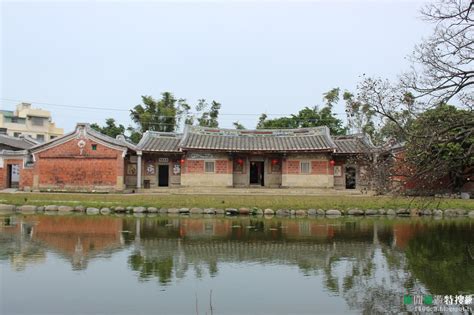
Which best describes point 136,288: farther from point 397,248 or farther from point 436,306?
point 397,248

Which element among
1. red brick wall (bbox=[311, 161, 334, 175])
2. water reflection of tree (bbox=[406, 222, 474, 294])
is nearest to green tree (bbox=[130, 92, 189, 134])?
red brick wall (bbox=[311, 161, 334, 175])

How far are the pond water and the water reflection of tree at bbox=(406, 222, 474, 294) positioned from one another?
1.0 inches

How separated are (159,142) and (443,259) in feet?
79.7

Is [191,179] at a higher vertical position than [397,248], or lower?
higher

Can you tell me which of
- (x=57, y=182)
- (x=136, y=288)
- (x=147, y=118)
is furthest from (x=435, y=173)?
(x=147, y=118)

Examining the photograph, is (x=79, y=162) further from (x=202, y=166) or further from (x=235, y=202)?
(x=235, y=202)

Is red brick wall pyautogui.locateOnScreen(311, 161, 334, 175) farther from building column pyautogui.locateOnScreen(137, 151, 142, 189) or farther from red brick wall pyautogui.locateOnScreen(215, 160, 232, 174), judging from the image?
building column pyautogui.locateOnScreen(137, 151, 142, 189)

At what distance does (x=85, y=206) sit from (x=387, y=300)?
57.6 ft

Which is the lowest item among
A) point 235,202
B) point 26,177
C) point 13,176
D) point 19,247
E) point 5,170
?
point 19,247

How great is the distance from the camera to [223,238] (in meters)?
14.5

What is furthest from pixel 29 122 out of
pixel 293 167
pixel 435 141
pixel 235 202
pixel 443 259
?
pixel 435 141

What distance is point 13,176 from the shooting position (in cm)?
3262

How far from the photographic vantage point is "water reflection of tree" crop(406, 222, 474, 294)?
8.82m

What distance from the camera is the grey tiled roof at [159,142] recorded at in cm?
3111
